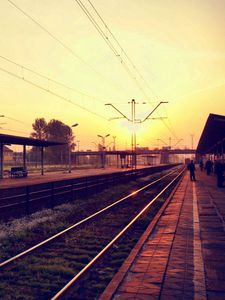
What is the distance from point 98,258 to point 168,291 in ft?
6.76

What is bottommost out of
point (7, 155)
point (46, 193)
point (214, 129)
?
point (46, 193)

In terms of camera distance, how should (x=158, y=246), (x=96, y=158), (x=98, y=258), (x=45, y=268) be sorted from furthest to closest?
(x=96, y=158)
(x=158, y=246)
(x=98, y=258)
(x=45, y=268)

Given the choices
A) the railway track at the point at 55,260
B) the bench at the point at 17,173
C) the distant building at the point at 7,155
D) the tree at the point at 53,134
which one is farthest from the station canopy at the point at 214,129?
the distant building at the point at 7,155

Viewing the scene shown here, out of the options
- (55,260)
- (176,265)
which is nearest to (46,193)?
(55,260)

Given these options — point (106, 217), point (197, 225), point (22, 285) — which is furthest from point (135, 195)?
point (22, 285)

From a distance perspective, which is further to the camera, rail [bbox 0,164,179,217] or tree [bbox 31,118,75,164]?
tree [bbox 31,118,75,164]

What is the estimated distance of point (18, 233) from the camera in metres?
9.70

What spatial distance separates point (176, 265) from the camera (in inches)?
257

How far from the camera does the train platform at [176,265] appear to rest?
17.1 ft

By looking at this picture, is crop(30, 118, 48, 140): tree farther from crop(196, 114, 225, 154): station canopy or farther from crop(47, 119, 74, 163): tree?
crop(196, 114, 225, 154): station canopy

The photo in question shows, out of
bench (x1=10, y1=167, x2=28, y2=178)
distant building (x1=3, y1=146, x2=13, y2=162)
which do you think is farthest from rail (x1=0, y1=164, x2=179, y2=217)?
distant building (x1=3, y1=146, x2=13, y2=162)

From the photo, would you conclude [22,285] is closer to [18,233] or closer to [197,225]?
[18,233]

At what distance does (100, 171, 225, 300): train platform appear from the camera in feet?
17.1

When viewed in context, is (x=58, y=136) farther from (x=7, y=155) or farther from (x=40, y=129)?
(x=7, y=155)
